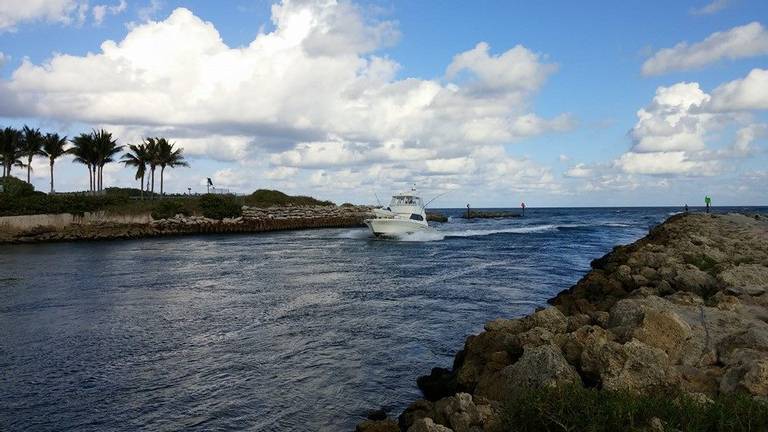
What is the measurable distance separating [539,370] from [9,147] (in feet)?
266

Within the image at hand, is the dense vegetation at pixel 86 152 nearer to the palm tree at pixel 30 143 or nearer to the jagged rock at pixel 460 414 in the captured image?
the palm tree at pixel 30 143

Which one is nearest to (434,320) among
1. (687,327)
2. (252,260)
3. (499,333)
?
(499,333)

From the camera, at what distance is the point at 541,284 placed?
992 inches

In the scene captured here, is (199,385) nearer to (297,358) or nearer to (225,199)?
(297,358)

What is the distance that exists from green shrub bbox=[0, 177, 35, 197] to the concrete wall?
6.64 m

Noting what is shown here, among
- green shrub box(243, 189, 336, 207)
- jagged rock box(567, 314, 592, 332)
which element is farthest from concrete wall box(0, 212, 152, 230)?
jagged rock box(567, 314, 592, 332)

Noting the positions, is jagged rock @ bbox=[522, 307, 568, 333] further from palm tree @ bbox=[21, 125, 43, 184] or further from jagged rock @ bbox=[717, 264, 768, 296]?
palm tree @ bbox=[21, 125, 43, 184]

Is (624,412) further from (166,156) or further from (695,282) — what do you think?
(166,156)

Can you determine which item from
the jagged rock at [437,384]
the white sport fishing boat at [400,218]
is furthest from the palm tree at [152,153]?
the jagged rock at [437,384]

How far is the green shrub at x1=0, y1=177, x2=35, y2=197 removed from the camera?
2527 inches

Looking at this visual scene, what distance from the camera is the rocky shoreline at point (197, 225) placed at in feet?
189

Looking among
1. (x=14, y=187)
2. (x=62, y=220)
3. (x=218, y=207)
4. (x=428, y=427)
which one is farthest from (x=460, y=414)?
(x=218, y=207)

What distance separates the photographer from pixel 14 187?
214 ft

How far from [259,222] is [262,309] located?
5905 centimetres
